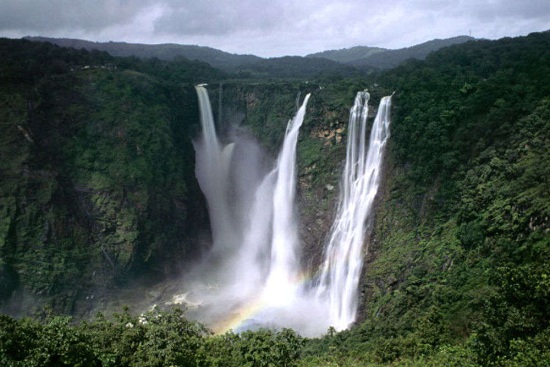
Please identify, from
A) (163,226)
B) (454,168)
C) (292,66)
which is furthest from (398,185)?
(292,66)

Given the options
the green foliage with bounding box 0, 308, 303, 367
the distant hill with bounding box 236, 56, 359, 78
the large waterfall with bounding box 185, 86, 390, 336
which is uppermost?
the distant hill with bounding box 236, 56, 359, 78

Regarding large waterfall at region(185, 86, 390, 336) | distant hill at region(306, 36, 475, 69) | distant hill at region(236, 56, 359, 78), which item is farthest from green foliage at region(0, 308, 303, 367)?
distant hill at region(306, 36, 475, 69)

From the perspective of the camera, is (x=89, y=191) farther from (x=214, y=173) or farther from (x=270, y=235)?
(x=270, y=235)

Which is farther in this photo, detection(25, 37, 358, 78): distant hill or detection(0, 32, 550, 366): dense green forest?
detection(25, 37, 358, 78): distant hill

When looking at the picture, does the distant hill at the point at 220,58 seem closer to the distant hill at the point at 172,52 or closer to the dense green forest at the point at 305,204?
the distant hill at the point at 172,52

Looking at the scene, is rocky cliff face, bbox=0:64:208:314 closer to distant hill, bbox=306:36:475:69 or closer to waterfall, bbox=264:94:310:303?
waterfall, bbox=264:94:310:303

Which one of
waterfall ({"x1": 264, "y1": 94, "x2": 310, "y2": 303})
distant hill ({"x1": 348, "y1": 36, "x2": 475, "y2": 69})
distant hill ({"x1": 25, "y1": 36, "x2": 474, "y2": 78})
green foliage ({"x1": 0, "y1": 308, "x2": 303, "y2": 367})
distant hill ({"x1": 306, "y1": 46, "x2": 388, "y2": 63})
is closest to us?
green foliage ({"x1": 0, "y1": 308, "x2": 303, "y2": 367})

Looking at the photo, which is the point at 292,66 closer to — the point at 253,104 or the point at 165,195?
the point at 253,104
